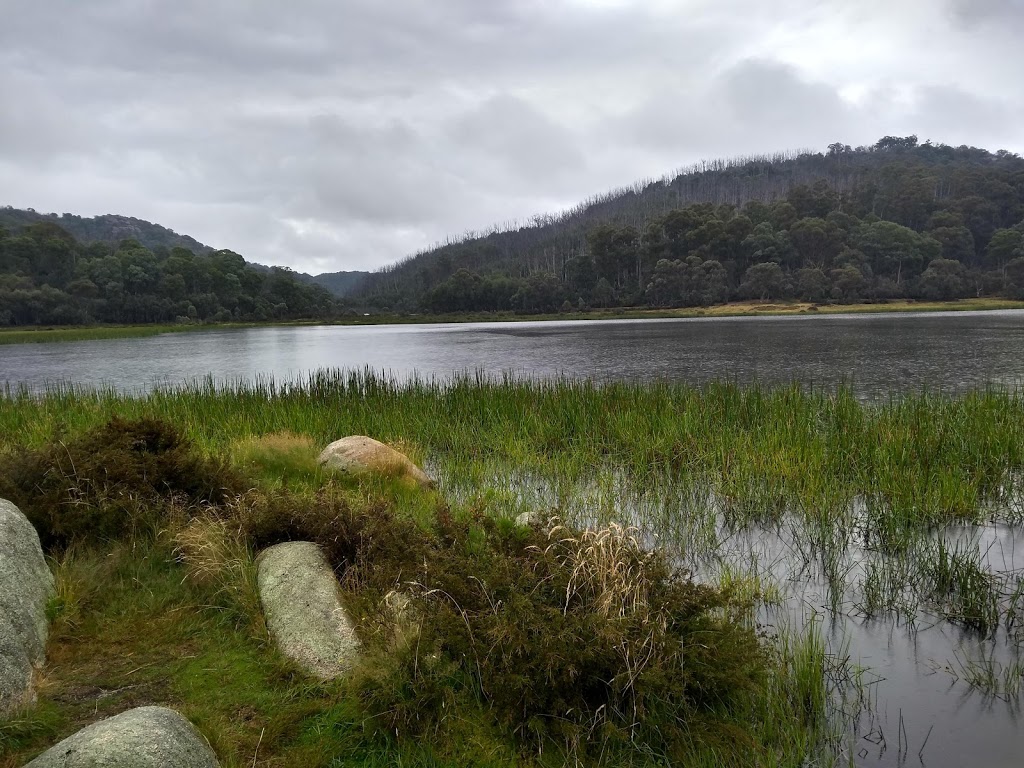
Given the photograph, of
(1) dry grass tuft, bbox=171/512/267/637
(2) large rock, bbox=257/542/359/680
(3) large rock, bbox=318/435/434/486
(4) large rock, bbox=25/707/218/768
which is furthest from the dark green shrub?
(4) large rock, bbox=25/707/218/768

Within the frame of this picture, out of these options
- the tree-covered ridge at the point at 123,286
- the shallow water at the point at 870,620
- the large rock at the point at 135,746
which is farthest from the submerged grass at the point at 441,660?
the tree-covered ridge at the point at 123,286

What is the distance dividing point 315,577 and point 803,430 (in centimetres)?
883

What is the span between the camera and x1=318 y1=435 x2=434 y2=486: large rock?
8172 mm

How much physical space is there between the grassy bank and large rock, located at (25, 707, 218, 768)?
0.34m

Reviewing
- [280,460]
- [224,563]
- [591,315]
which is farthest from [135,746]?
[591,315]

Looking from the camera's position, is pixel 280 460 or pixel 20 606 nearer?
pixel 20 606

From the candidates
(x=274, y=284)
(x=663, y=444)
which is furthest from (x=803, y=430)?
(x=274, y=284)

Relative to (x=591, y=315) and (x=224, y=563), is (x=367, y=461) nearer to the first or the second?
(x=224, y=563)

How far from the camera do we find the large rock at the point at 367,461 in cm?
817

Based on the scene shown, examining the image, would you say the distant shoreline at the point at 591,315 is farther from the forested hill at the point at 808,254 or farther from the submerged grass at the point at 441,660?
the submerged grass at the point at 441,660

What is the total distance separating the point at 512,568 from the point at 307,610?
57.6 inches

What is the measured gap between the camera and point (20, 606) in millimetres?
3812

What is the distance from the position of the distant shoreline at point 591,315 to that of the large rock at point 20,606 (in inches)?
2891

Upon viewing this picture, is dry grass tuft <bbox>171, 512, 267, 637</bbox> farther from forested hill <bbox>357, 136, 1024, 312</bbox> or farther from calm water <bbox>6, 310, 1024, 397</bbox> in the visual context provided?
forested hill <bbox>357, 136, 1024, 312</bbox>
